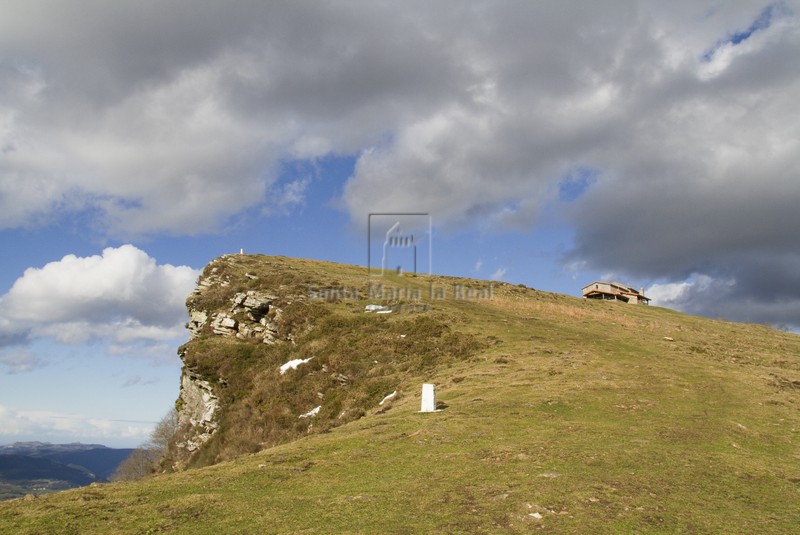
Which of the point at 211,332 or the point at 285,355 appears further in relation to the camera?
the point at 211,332

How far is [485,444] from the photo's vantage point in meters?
19.4

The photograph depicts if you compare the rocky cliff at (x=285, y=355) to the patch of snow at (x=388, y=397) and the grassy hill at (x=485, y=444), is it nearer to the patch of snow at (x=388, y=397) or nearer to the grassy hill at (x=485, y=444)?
the grassy hill at (x=485, y=444)

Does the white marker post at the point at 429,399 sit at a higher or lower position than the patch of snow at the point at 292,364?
lower

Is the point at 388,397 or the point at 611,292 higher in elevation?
the point at 611,292

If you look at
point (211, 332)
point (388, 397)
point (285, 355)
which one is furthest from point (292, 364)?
point (211, 332)

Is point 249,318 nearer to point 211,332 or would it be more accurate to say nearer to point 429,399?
point 211,332

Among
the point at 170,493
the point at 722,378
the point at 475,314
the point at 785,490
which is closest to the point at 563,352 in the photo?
the point at 722,378

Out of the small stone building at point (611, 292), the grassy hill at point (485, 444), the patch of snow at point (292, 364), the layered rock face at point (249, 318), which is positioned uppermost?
the small stone building at point (611, 292)

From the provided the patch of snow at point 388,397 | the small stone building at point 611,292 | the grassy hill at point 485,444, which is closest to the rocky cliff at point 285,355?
the grassy hill at point 485,444

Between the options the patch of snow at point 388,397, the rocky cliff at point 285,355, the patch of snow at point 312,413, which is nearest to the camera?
the patch of snow at point 388,397

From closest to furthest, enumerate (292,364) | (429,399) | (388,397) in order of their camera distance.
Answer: (429,399) < (388,397) < (292,364)

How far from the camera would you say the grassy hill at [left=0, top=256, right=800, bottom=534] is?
12719mm

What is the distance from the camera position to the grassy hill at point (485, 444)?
41.7 feet

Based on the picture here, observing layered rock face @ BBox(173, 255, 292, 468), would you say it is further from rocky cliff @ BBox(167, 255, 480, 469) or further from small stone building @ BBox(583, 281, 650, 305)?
small stone building @ BBox(583, 281, 650, 305)
